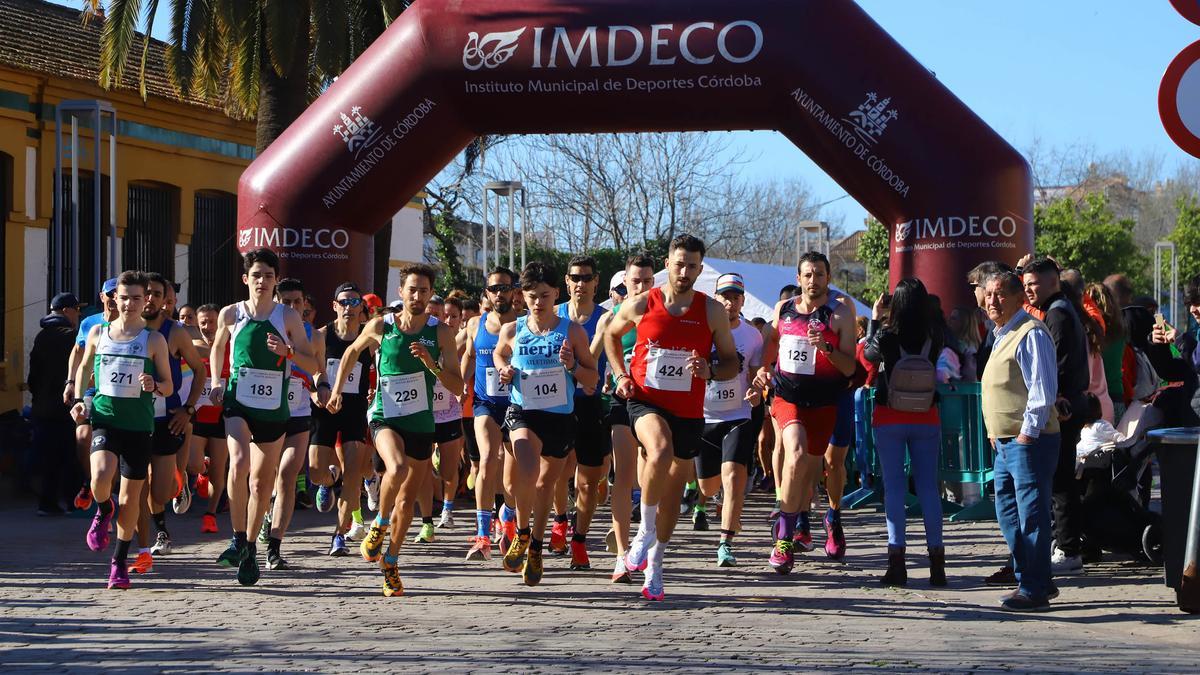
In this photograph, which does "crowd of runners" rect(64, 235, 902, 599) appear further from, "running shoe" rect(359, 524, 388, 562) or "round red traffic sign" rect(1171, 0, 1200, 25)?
"round red traffic sign" rect(1171, 0, 1200, 25)

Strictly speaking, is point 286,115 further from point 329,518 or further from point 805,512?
point 805,512

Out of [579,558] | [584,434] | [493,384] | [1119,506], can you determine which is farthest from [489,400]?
[1119,506]

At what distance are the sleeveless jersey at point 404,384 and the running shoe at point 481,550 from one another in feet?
4.79

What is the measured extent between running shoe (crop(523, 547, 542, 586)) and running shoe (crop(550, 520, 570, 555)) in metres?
1.67

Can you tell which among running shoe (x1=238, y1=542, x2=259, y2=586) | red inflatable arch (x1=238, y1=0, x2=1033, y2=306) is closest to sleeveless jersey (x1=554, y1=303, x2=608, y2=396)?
running shoe (x1=238, y1=542, x2=259, y2=586)

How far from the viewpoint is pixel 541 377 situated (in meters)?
9.20

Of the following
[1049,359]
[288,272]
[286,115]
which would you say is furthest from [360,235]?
[1049,359]

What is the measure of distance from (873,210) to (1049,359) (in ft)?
19.2

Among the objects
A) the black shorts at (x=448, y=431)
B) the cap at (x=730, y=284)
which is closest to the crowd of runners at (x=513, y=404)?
the black shorts at (x=448, y=431)

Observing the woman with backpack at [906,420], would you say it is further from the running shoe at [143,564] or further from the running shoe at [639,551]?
the running shoe at [143,564]

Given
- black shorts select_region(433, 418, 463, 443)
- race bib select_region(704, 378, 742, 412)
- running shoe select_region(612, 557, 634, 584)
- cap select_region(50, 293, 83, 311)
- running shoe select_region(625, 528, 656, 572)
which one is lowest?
running shoe select_region(612, 557, 634, 584)

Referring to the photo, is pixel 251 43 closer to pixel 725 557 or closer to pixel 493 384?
pixel 493 384

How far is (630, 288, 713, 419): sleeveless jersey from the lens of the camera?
28.3 feet

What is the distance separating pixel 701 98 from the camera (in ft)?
45.1
